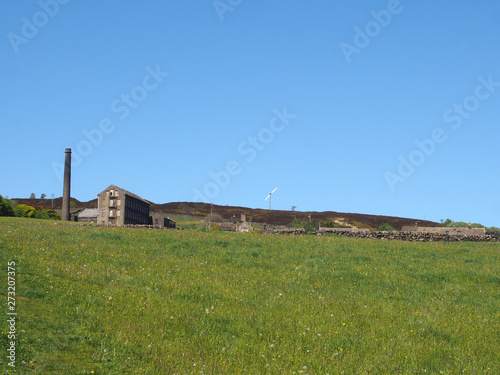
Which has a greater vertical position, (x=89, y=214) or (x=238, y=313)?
(x=89, y=214)

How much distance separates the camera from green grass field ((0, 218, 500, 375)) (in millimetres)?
10102

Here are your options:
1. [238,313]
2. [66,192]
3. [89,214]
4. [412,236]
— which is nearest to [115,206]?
[66,192]


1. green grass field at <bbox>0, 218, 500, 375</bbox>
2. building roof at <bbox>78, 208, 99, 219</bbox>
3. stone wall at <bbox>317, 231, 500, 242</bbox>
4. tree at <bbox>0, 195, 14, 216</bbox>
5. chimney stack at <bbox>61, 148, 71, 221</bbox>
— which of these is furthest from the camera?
building roof at <bbox>78, 208, 99, 219</bbox>

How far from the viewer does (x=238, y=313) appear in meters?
13.4

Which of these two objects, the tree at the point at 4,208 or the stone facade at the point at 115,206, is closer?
the tree at the point at 4,208

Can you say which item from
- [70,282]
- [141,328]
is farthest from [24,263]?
[141,328]

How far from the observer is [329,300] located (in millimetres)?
15648

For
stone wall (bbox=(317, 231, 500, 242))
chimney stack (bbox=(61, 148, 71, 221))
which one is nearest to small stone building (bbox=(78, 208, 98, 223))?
chimney stack (bbox=(61, 148, 71, 221))

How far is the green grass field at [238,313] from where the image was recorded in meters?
10.1

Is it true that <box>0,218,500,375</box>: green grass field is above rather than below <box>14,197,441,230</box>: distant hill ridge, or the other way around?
below

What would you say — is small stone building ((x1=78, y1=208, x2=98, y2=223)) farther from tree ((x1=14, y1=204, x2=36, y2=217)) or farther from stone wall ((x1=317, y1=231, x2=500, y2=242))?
stone wall ((x1=317, y1=231, x2=500, y2=242))

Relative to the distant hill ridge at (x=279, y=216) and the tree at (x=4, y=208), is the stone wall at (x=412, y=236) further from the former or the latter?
the distant hill ridge at (x=279, y=216)

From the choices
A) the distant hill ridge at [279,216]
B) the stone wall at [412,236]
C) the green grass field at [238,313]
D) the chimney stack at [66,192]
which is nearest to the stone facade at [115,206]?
the chimney stack at [66,192]

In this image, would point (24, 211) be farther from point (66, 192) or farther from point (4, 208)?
point (66, 192)
